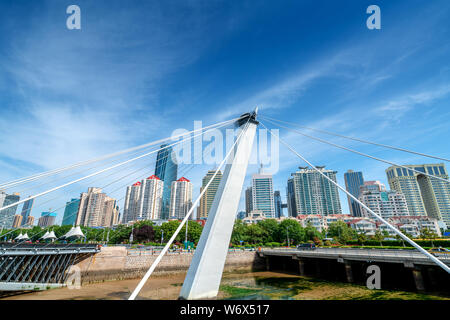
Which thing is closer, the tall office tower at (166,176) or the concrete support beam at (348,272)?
the concrete support beam at (348,272)

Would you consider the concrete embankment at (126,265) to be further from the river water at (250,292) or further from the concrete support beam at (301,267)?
the concrete support beam at (301,267)

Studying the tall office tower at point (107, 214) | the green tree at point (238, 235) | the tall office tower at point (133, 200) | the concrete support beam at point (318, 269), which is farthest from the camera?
the tall office tower at point (107, 214)

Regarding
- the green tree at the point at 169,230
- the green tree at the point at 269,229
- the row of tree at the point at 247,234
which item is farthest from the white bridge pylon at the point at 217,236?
the green tree at the point at 269,229

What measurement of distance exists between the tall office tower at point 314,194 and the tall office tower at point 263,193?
1766 centimetres

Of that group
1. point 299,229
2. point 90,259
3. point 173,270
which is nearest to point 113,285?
point 90,259

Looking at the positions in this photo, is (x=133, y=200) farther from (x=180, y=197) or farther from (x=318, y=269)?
(x=318, y=269)

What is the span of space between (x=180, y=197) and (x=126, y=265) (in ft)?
274

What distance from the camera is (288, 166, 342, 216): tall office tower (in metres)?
119

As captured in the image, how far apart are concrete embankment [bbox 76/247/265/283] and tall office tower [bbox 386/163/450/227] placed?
11439 cm

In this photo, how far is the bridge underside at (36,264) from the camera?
13604 millimetres

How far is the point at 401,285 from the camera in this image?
18.4 metres

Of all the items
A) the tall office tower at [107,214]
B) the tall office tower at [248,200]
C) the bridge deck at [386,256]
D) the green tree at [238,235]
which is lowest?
the bridge deck at [386,256]

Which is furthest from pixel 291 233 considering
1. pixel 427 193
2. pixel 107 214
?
pixel 427 193
